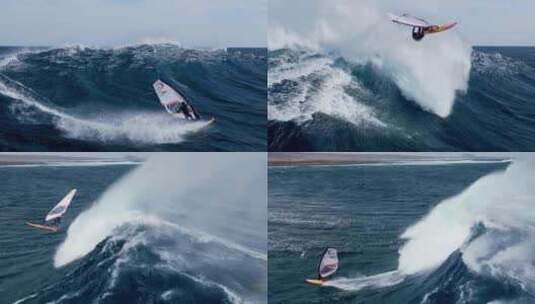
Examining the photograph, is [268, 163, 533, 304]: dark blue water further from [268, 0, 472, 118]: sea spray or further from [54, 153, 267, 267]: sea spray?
[268, 0, 472, 118]: sea spray

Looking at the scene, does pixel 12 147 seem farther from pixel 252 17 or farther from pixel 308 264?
pixel 308 264

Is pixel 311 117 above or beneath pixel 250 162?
above

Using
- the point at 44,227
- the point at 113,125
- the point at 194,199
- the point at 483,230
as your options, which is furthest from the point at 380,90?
the point at 44,227

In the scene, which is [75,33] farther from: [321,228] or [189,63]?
[321,228]

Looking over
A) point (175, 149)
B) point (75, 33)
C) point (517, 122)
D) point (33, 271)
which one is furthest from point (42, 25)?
point (517, 122)

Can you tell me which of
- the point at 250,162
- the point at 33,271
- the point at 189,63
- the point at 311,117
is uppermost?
the point at 189,63

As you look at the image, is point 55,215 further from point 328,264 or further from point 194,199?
point 328,264
